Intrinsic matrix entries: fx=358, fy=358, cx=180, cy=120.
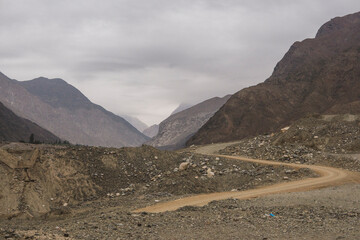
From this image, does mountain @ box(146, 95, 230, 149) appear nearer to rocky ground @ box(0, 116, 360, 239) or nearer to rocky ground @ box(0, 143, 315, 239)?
rocky ground @ box(0, 116, 360, 239)

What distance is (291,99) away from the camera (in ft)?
317

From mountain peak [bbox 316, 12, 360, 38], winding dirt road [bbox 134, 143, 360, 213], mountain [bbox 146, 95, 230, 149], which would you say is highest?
mountain peak [bbox 316, 12, 360, 38]

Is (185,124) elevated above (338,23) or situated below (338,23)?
below

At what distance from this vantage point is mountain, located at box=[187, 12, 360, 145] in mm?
90000

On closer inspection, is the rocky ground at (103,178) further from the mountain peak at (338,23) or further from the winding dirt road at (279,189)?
the mountain peak at (338,23)

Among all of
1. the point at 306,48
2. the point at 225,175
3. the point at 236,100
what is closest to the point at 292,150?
the point at 225,175

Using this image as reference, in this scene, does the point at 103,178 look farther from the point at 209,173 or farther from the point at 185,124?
the point at 185,124

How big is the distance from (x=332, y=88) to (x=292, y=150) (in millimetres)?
70372

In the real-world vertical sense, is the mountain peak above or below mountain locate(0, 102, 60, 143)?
above

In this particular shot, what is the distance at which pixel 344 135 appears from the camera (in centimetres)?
3559

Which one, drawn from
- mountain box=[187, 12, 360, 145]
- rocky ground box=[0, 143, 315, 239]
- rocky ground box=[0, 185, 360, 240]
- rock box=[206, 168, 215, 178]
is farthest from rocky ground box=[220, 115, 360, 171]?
mountain box=[187, 12, 360, 145]

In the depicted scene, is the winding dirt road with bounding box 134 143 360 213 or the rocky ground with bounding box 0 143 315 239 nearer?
the winding dirt road with bounding box 134 143 360 213

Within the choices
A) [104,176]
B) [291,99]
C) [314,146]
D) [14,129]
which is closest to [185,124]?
[14,129]

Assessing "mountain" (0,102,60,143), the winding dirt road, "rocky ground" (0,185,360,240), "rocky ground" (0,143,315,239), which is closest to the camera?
Result: "rocky ground" (0,185,360,240)
